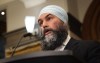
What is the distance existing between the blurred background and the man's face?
79.2 inches

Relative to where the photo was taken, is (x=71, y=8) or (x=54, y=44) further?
(x=71, y=8)

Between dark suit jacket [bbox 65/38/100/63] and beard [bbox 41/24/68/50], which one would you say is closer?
dark suit jacket [bbox 65/38/100/63]

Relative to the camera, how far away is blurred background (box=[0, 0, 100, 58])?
422 cm

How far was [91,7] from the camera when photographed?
4387 millimetres

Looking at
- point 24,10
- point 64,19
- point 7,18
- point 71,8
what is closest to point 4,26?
point 7,18

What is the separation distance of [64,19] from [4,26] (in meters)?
3.03

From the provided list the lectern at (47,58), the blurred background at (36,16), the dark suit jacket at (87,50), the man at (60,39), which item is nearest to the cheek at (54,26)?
the man at (60,39)

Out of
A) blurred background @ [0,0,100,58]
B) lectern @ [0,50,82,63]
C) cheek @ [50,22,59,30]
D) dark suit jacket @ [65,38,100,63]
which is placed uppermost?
lectern @ [0,50,82,63]

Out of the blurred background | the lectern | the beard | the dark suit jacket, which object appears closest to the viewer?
the lectern

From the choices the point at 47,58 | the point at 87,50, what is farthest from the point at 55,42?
the point at 47,58

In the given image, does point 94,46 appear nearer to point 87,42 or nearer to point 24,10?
point 87,42

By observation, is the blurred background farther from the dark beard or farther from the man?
the dark beard

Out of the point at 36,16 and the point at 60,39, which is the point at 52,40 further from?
the point at 36,16

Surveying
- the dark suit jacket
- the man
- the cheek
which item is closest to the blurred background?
the man
